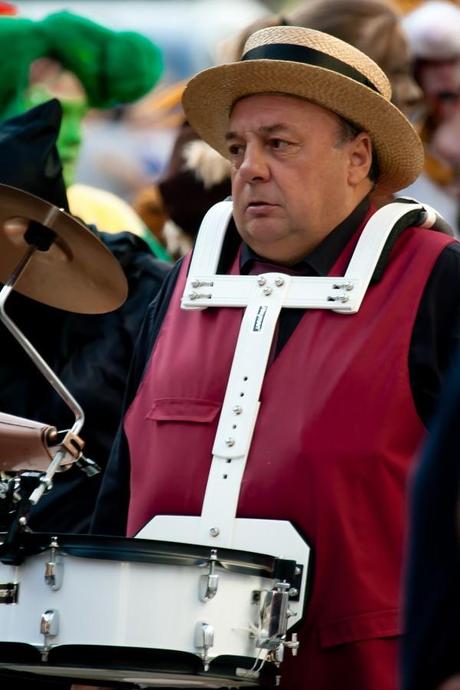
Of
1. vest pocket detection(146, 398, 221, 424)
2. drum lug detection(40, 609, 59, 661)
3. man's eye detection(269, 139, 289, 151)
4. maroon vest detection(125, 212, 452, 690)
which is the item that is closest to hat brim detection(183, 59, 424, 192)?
man's eye detection(269, 139, 289, 151)

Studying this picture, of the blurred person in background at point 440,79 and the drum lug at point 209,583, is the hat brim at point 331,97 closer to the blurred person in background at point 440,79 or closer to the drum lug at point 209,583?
the drum lug at point 209,583

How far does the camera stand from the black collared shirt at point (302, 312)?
463 cm

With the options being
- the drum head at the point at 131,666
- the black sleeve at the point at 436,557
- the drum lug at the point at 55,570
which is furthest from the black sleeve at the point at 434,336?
the black sleeve at the point at 436,557

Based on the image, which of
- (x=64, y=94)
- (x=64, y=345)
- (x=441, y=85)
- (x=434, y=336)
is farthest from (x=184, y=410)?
(x=441, y=85)

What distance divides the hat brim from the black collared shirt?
162 mm

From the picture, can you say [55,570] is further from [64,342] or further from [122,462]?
[64,342]

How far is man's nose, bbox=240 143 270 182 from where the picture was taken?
192 inches

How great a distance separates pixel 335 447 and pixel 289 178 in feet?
2.55

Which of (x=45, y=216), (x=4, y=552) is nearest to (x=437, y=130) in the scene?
(x=45, y=216)

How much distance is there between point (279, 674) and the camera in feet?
14.9

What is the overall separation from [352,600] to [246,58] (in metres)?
1.57

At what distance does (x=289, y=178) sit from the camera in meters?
Result: 4.88

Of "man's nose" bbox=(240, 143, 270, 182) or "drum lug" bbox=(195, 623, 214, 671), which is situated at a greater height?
"man's nose" bbox=(240, 143, 270, 182)

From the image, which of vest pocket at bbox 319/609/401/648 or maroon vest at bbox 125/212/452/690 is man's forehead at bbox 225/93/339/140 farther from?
vest pocket at bbox 319/609/401/648
